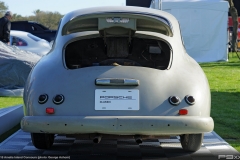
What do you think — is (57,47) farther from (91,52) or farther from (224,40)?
(224,40)

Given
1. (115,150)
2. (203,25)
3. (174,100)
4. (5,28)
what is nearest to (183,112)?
(174,100)

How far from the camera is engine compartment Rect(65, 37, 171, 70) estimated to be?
6.57 metres

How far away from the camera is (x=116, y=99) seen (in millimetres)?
5508

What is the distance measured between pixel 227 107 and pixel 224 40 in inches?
550

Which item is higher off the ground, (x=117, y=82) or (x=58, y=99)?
(x=117, y=82)

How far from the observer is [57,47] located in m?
6.39

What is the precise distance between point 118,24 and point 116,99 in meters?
1.05

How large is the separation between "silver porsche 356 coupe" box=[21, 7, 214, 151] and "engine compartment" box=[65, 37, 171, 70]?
9cm

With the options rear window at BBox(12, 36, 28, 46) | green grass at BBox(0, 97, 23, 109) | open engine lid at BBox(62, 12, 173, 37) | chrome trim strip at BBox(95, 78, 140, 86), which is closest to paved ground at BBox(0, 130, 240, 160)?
chrome trim strip at BBox(95, 78, 140, 86)

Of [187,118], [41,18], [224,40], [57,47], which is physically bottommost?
[41,18]

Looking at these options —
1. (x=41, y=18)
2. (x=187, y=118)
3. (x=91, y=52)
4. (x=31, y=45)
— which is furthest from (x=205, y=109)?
(x=41, y=18)

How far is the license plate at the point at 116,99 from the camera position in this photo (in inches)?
215

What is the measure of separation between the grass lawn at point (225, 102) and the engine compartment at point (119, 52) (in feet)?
4.35

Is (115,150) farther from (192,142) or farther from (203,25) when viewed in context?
(203,25)
